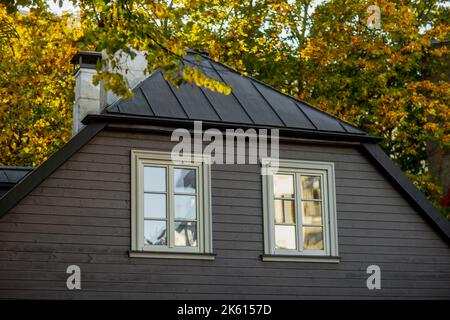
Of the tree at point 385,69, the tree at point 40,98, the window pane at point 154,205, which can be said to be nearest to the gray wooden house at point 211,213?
the window pane at point 154,205

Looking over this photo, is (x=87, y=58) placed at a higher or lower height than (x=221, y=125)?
higher

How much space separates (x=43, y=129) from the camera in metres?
29.4

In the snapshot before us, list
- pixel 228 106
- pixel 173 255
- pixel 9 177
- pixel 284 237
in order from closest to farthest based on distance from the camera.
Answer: pixel 173 255 → pixel 284 237 → pixel 228 106 → pixel 9 177

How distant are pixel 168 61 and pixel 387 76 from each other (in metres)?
17.1

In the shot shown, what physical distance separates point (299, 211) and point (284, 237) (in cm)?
53

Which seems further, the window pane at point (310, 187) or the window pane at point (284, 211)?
the window pane at point (310, 187)

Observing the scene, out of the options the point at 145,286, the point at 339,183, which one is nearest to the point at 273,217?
the point at 339,183

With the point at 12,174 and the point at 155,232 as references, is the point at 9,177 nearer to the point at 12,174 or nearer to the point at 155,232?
the point at 12,174

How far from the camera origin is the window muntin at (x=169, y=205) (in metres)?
16.0

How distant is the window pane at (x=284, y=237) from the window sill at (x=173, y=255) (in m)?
1.26

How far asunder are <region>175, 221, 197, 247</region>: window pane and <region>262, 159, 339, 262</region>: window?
4.19 feet

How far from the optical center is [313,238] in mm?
17188

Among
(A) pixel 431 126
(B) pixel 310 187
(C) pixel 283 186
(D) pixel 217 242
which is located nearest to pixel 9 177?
(D) pixel 217 242

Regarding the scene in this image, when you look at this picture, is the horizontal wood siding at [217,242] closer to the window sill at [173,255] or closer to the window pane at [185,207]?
the window sill at [173,255]
